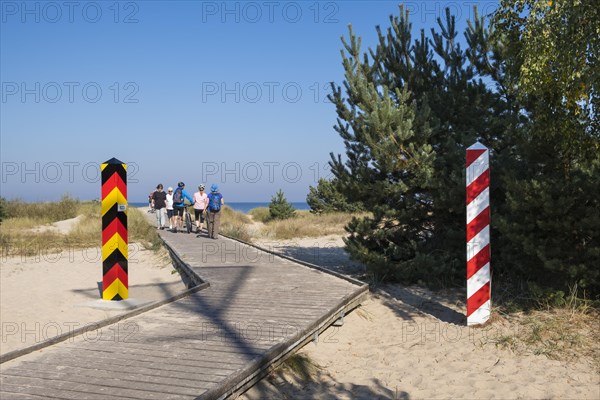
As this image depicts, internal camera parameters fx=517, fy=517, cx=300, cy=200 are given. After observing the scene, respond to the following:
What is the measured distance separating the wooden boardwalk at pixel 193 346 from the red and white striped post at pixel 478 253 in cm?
185

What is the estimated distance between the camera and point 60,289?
38.3 feet

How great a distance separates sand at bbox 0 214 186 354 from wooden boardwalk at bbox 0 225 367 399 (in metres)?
1.85

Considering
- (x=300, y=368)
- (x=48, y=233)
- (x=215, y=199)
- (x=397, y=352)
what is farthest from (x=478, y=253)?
(x=48, y=233)

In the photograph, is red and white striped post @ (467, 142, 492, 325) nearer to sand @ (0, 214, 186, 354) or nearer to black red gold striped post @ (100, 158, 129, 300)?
sand @ (0, 214, 186, 354)

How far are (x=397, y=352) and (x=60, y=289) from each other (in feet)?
27.6

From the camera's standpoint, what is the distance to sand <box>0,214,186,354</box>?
831cm

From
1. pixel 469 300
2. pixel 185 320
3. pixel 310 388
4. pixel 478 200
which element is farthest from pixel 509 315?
pixel 185 320

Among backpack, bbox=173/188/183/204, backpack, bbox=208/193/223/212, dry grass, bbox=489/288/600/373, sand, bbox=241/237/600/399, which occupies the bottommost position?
sand, bbox=241/237/600/399

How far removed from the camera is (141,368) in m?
4.84

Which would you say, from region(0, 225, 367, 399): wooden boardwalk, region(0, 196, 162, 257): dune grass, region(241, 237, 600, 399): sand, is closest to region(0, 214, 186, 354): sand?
region(0, 196, 162, 257): dune grass

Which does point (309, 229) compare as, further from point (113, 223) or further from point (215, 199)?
point (113, 223)

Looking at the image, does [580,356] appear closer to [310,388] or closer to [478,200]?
[478,200]

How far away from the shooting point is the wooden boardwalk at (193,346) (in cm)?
439

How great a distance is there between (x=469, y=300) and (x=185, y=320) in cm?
379
